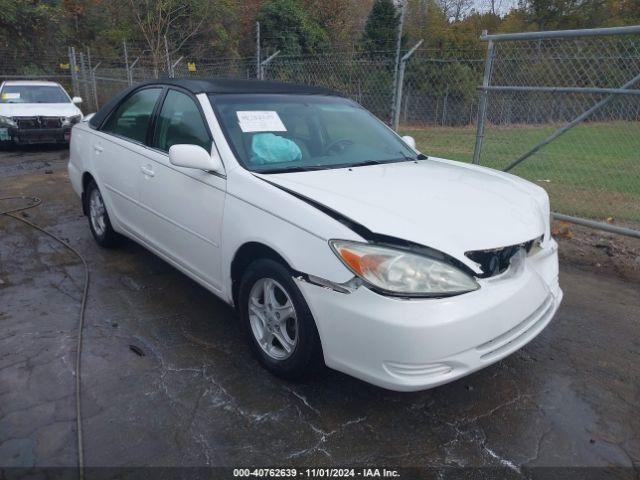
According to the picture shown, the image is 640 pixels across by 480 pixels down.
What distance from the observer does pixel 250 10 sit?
26.1m

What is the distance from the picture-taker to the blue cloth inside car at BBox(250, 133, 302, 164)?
3.13 m

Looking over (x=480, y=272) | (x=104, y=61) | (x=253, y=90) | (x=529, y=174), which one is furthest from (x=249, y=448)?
(x=104, y=61)

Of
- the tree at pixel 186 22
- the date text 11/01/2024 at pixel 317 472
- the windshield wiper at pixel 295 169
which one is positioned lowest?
the date text 11/01/2024 at pixel 317 472

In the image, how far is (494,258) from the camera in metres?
2.46

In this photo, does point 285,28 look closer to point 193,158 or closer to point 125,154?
point 125,154

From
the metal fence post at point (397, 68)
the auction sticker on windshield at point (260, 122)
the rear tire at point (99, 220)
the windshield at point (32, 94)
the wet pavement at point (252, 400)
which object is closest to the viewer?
the wet pavement at point (252, 400)

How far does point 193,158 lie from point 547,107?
454cm

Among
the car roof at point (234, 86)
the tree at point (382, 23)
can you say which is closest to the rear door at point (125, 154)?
the car roof at point (234, 86)

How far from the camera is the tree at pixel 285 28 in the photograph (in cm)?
2206

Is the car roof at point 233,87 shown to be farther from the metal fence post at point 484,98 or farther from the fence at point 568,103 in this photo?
the fence at point 568,103

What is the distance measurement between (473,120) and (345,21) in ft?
59.2

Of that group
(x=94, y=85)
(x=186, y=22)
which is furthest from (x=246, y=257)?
(x=186, y=22)

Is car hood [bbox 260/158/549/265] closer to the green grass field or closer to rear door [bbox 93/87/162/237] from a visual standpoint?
rear door [bbox 93/87/162/237]

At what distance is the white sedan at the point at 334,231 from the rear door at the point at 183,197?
0.01 meters
